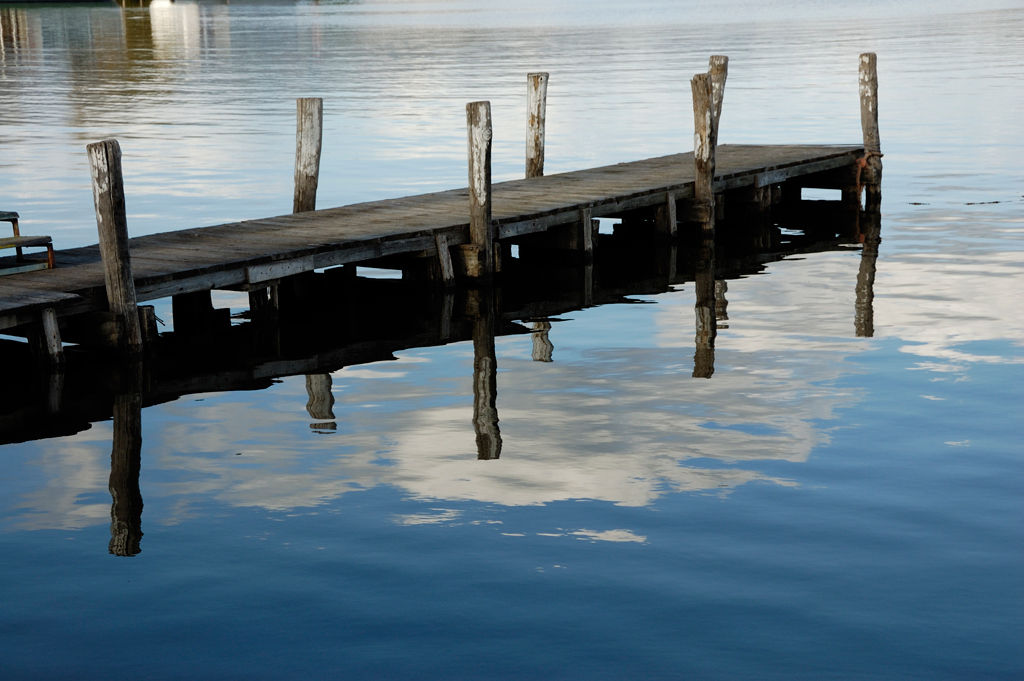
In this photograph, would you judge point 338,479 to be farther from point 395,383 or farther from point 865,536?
point 865,536

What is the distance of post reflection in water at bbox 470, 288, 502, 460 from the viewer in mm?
10227

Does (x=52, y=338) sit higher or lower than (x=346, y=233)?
lower

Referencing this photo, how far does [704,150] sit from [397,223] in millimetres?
4784

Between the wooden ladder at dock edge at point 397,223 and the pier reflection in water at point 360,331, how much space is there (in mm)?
448

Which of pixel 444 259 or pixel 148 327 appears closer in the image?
pixel 148 327

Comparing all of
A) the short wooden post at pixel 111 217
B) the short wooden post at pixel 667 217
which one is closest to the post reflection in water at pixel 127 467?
the short wooden post at pixel 111 217

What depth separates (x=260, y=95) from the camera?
4384 centimetres

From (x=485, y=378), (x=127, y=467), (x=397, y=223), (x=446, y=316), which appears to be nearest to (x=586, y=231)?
(x=397, y=223)

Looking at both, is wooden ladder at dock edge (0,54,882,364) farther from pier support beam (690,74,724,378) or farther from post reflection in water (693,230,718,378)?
post reflection in water (693,230,718,378)

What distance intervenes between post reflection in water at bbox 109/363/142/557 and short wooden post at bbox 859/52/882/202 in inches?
528

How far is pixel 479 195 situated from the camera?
1508 centimetres

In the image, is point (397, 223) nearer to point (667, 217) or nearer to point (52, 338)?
point (667, 217)

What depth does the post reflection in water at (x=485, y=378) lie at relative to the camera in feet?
33.6

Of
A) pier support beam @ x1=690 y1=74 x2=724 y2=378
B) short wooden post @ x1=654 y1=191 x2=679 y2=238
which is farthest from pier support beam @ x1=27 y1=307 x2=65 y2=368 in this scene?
short wooden post @ x1=654 y1=191 x2=679 y2=238
